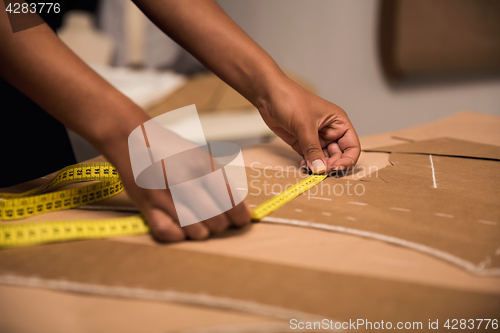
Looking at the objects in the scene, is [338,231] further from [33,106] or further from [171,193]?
[33,106]

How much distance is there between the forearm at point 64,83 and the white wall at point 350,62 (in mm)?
1752

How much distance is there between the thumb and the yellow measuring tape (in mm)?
21

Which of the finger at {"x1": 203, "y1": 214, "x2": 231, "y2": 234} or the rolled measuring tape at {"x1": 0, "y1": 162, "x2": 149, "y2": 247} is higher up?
the rolled measuring tape at {"x1": 0, "y1": 162, "x2": 149, "y2": 247}

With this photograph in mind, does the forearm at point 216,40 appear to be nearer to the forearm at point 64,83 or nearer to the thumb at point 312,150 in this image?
the thumb at point 312,150

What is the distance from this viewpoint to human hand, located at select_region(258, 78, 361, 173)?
0.70 meters

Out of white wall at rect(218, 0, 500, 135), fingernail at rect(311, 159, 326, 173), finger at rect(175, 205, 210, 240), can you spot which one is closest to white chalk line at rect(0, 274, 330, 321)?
finger at rect(175, 205, 210, 240)

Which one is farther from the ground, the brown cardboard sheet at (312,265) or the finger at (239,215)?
the finger at (239,215)

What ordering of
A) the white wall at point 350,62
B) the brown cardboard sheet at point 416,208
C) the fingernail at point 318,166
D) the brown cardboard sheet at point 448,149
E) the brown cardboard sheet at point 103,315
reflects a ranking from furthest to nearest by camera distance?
1. the white wall at point 350,62
2. the brown cardboard sheet at point 448,149
3. the fingernail at point 318,166
4. the brown cardboard sheet at point 416,208
5. the brown cardboard sheet at point 103,315

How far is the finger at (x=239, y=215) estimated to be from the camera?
44cm

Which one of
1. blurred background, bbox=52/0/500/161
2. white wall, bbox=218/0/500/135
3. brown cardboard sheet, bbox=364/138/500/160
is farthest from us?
white wall, bbox=218/0/500/135

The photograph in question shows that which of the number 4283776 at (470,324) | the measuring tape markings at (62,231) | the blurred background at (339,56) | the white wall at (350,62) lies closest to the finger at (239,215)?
the measuring tape markings at (62,231)

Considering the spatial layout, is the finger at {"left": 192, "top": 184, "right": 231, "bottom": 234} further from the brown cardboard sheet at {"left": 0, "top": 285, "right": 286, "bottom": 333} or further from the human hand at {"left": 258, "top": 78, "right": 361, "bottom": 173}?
the human hand at {"left": 258, "top": 78, "right": 361, "bottom": 173}

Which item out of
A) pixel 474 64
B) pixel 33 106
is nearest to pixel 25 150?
pixel 33 106

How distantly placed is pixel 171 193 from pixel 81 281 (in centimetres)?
13
